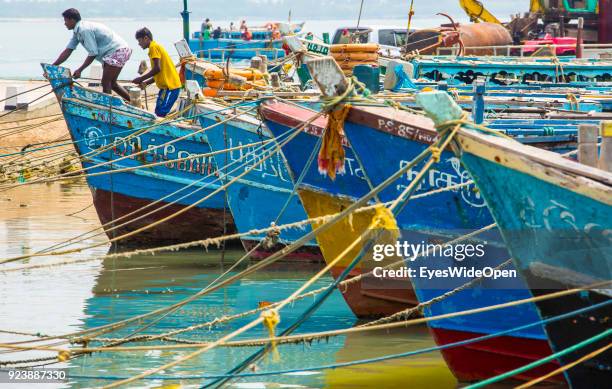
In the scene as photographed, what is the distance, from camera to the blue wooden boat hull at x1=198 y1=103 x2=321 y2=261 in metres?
13.6

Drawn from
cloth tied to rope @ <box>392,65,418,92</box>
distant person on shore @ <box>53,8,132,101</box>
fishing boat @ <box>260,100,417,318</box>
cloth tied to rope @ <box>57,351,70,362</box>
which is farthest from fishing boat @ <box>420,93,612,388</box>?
distant person on shore @ <box>53,8,132,101</box>

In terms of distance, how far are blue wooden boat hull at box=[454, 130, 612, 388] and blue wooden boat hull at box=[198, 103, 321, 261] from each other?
21.0 feet

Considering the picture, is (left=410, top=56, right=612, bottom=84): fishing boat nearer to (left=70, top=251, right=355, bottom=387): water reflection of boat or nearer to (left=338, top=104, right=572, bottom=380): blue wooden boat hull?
(left=70, top=251, right=355, bottom=387): water reflection of boat

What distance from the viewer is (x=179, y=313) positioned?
1177cm

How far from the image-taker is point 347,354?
10.3 metres

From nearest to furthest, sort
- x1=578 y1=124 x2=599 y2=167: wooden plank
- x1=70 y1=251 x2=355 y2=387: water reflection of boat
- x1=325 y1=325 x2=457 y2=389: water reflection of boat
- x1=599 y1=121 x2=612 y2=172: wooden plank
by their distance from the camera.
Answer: x1=599 y1=121 x2=612 y2=172: wooden plank < x1=578 y1=124 x2=599 y2=167: wooden plank < x1=325 y1=325 x2=457 y2=389: water reflection of boat < x1=70 y1=251 x2=355 y2=387: water reflection of boat

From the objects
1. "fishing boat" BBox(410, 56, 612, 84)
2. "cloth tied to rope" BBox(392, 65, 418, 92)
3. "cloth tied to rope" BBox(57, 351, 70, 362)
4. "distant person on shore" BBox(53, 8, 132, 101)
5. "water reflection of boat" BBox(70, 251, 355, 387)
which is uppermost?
"distant person on shore" BBox(53, 8, 132, 101)

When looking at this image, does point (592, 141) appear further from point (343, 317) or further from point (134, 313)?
point (134, 313)

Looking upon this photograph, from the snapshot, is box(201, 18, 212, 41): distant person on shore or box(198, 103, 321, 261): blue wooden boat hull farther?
box(201, 18, 212, 41): distant person on shore

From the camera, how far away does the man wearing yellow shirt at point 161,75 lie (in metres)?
15.6

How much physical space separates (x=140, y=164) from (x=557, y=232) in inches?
364

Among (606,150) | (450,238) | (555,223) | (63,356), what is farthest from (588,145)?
(63,356)

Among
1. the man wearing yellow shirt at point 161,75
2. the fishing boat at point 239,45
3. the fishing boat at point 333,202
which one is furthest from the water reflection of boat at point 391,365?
the fishing boat at point 239,45

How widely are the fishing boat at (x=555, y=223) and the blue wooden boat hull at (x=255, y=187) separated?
640 cm
